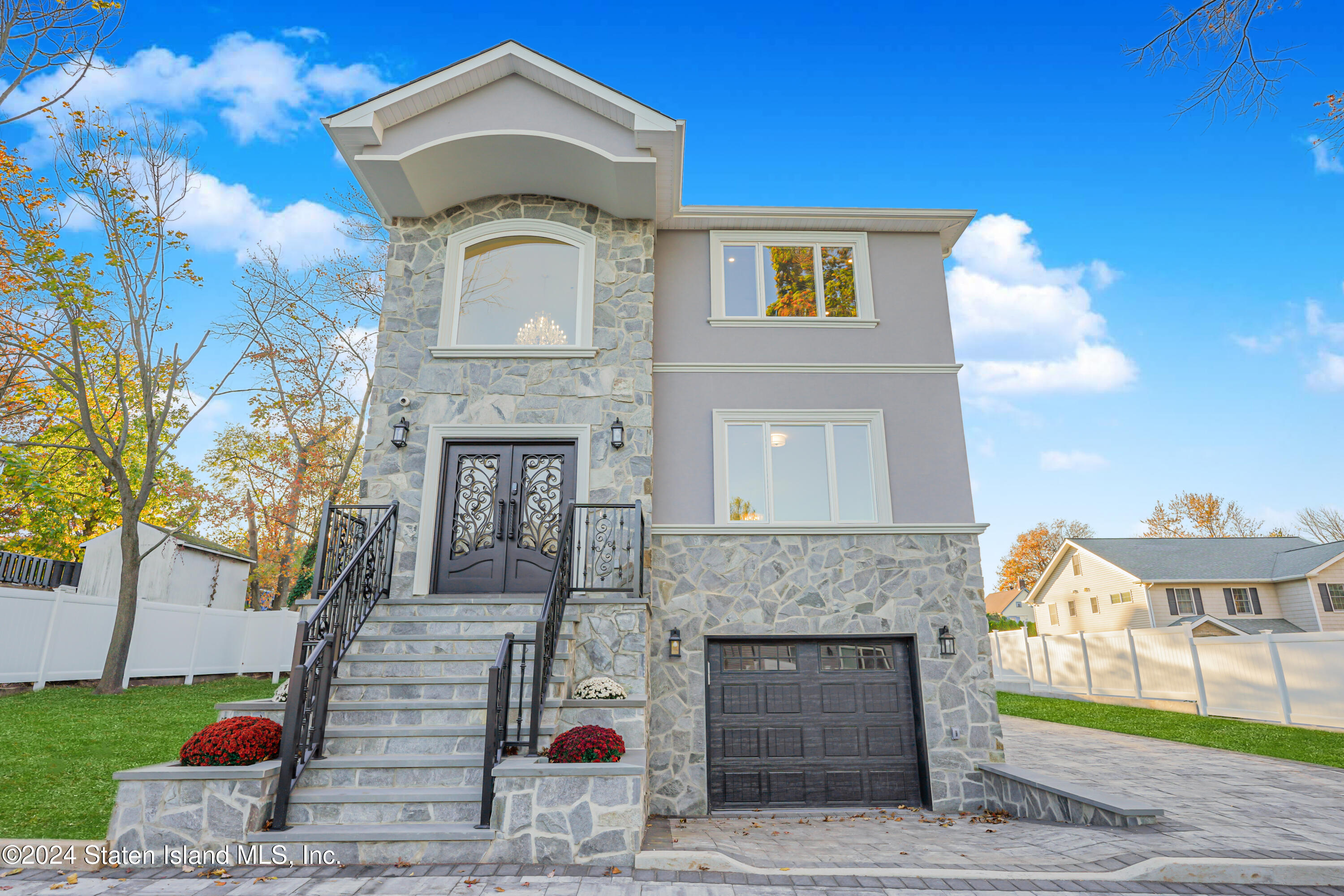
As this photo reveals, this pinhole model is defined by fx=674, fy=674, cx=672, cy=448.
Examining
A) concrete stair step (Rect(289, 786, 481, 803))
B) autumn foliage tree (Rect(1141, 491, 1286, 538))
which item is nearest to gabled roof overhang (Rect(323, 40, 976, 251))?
concrete stair step (Rect(289, 786, 481, 803))

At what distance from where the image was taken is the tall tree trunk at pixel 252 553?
62.6ft

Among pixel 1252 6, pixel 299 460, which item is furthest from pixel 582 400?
pixel 299 460

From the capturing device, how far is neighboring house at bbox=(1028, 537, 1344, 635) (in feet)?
66.4

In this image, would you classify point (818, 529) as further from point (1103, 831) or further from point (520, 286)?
point (520, 286)

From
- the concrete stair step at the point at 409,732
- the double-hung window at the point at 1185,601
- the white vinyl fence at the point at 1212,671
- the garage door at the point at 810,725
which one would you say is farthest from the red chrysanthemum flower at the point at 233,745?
the double-hung window at the point at 1185,601

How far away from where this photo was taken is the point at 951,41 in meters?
10.6

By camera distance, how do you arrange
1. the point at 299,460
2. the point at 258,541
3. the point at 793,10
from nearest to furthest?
the point at 793,10 → the point at 299,460 → the point at 258,541

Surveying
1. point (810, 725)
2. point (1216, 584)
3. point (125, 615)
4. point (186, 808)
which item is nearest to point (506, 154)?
point (186, 808)

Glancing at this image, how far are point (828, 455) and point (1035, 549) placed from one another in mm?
40397

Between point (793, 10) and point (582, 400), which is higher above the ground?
point (793, 10)

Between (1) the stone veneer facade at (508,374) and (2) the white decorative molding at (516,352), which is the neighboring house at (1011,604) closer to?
(1) the stone veneer facade at (508,374)

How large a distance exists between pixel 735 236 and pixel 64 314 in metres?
10.3

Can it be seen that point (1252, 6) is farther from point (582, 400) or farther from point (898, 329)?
point (582, 400)

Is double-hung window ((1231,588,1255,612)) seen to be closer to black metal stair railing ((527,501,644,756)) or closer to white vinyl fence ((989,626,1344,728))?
white vinyl fence ((989,626,1344,728))
